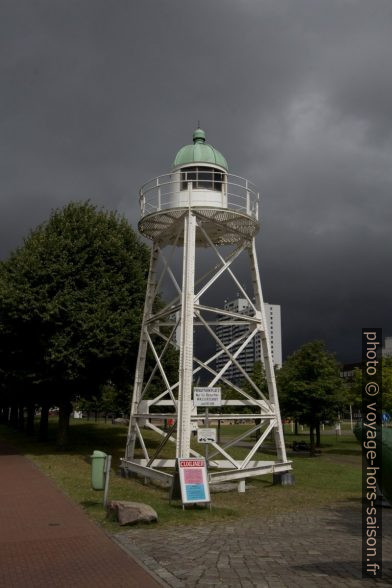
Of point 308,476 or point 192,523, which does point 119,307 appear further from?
point 192,523

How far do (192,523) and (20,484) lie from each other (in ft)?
27.7

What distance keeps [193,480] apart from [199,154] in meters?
11.4

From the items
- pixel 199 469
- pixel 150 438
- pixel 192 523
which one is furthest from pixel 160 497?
pixel 150 438

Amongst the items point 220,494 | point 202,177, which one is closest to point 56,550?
point 220,494

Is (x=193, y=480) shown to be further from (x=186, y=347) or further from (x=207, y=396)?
(x=186, y=347)

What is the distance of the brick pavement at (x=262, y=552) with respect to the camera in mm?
8039

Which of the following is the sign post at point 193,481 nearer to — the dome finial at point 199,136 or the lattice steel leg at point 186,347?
the lattice steel leg at point 186,347

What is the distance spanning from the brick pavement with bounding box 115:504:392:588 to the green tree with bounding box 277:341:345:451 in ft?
70.4

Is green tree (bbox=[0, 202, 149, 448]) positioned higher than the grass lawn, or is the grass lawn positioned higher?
green tree (bbox=[0, 202, 149, 448])

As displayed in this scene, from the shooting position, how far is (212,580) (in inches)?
315

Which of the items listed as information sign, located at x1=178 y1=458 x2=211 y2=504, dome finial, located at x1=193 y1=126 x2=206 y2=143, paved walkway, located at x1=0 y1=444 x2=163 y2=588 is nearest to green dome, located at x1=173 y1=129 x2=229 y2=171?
dome finial, located at x1=193 y1=126 x2=206 y2=143

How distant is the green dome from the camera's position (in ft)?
65.8

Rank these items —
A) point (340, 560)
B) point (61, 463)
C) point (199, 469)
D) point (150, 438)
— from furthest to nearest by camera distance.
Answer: point (150, 438) < point (61, 463) < point (199, 469) < point (340, 560)

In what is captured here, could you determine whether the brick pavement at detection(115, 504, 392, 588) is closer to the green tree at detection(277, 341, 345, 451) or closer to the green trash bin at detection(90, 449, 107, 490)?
the green trash bin at detection(90, 449, 107, 490)
